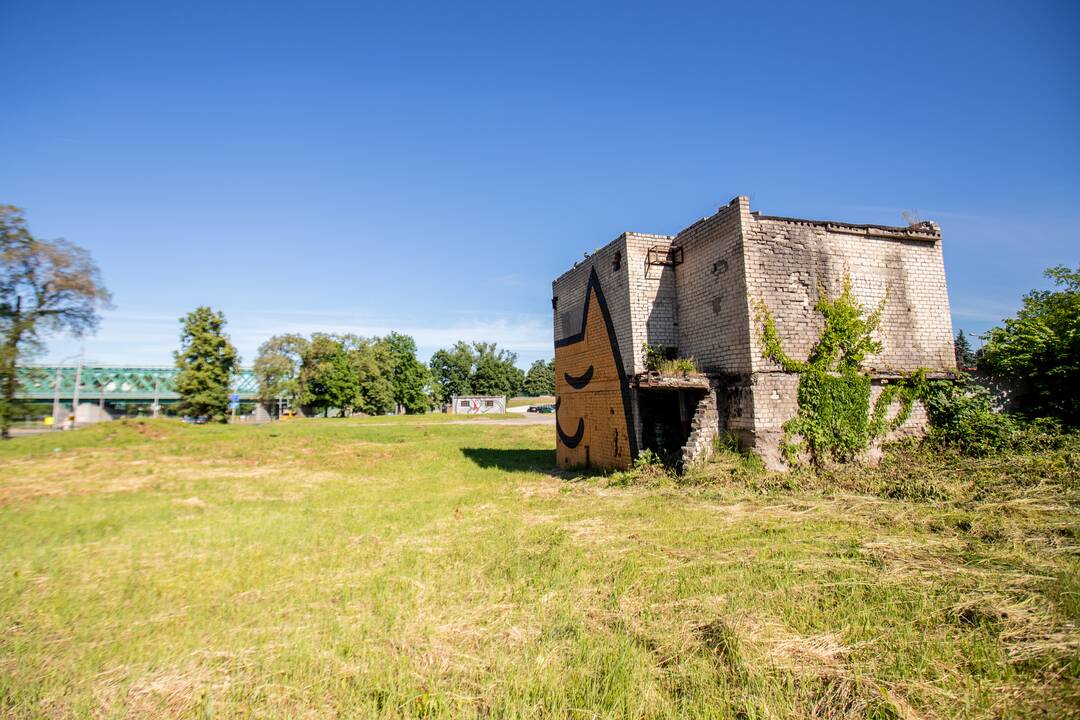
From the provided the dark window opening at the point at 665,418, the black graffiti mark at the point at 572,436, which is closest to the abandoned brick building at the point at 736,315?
the dark window opening at the point at 665,418

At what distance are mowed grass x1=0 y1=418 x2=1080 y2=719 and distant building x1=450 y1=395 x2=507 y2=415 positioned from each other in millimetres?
51098

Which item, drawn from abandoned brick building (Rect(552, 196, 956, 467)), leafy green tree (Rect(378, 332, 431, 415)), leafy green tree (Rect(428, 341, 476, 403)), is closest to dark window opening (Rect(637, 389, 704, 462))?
abandoned brick building (Rect(552, 196, 956, 467))

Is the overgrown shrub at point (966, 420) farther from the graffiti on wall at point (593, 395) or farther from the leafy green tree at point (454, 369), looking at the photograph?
the leafy green tree at point (454, 369)

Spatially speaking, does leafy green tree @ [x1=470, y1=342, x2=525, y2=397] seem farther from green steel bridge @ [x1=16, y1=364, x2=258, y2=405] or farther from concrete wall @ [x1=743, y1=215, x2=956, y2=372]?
concrete wall @ [x1=743, y1=215, x2=956, y2=372]

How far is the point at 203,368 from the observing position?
42.1 meters

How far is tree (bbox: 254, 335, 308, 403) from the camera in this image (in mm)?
53562

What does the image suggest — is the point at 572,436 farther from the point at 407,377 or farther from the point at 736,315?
the point at 407,377

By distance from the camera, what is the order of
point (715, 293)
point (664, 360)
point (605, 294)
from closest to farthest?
point (715, 293)
point (664, 360)
point (605, 294)

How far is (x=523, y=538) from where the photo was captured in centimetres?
668

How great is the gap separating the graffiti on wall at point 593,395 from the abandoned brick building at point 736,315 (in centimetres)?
6

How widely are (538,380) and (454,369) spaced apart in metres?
26.7

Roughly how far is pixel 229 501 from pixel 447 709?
9.53 metres

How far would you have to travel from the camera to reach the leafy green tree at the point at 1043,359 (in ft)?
34.6

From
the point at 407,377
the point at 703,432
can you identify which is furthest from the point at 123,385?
the point at 703,432
